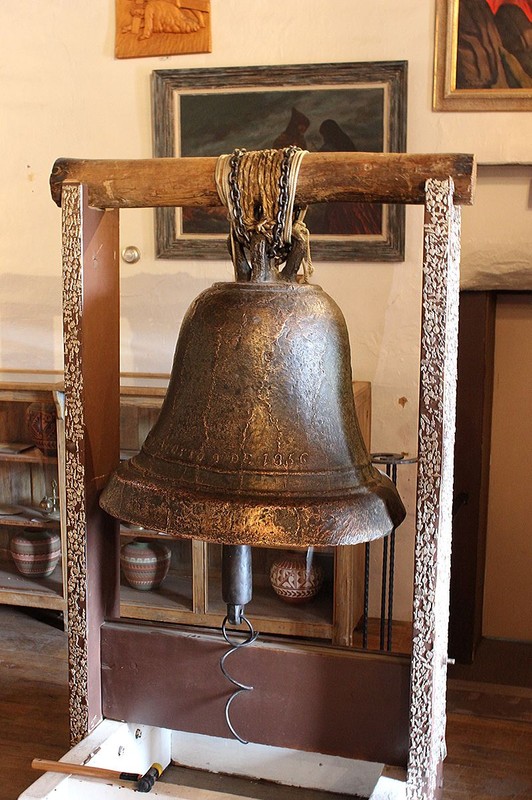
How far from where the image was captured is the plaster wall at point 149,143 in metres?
2.82

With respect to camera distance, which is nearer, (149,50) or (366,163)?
(366,163)

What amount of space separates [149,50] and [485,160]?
113 centimetres

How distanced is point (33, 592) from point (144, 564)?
371 mm

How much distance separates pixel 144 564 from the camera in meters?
3.03

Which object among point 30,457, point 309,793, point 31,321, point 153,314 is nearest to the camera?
point 309,793

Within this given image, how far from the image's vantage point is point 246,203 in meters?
1.40

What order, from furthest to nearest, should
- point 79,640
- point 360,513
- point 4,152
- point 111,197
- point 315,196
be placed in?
point 4,152 → point 79,640 → point 111,197 → point 315,196 → point 360,513

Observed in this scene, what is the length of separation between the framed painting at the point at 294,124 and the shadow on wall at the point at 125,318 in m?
0.15

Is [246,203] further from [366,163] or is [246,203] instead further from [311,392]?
[311,392]

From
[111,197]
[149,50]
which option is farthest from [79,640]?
[149,50]

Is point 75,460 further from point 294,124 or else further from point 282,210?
point 294,124

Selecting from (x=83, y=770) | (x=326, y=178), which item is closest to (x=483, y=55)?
(x=326, y=178)

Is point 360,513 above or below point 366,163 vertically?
below

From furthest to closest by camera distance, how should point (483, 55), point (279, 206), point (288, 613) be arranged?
1. point (288, 613)
2. point (483, 55)
3. point (279, 206)
